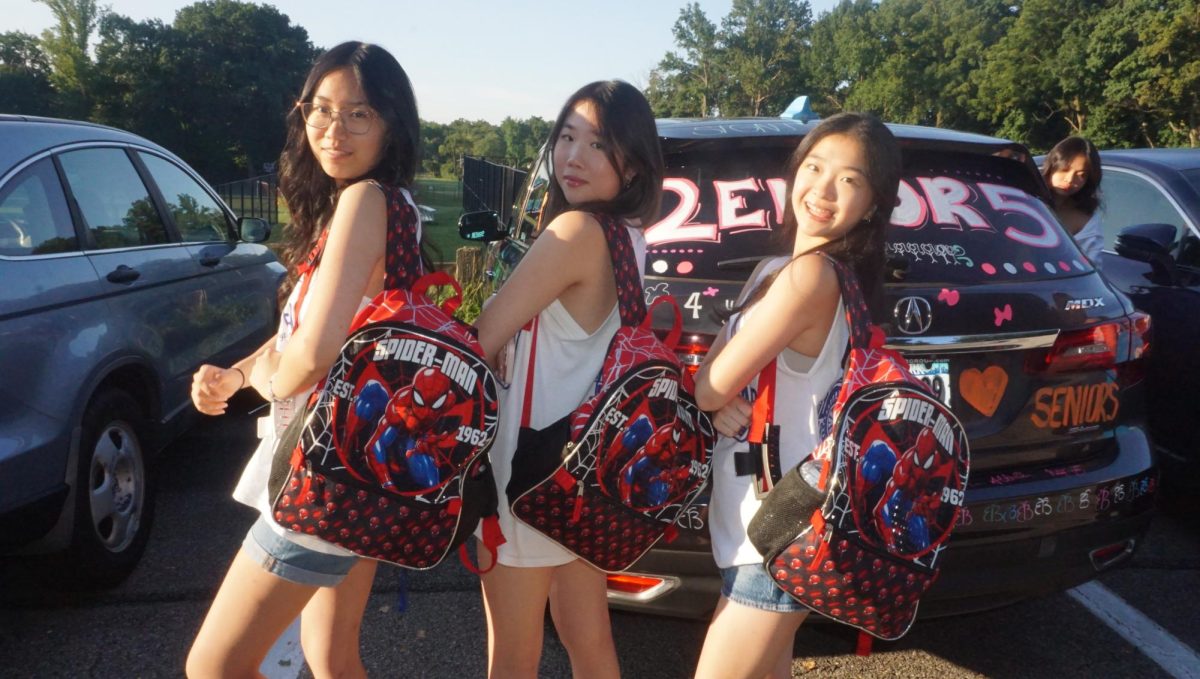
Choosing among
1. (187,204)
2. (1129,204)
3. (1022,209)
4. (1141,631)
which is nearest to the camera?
(1022,209)

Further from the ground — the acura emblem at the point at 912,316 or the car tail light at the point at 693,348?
the acura emblem at the point at 912,316

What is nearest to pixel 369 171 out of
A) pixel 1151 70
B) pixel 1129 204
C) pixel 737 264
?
pixel 737 264

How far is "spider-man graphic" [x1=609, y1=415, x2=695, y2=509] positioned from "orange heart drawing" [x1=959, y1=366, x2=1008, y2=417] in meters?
1.11

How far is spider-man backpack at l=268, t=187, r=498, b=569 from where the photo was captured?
1.49m

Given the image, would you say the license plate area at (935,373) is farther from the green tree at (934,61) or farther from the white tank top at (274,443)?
the green tree at (934,61)

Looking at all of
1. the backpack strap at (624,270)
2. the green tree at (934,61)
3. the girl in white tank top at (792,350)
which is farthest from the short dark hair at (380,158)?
the green tree at (934,61)

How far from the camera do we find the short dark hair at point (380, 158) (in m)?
1.72

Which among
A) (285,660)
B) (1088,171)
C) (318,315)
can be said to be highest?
(1088,171)

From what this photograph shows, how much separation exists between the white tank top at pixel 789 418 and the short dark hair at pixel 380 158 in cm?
76

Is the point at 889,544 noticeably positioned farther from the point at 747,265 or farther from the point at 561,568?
the point at 747,265

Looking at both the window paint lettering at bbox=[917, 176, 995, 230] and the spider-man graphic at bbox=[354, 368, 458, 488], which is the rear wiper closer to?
the window paint lettering at bbox=[917, 176, 995, 230]

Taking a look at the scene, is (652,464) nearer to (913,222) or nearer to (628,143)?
(628,143)

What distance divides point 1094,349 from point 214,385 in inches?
93.6

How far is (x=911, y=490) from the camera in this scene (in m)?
1.54
